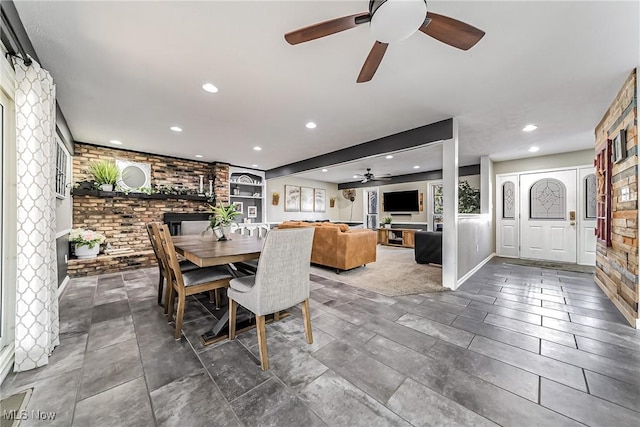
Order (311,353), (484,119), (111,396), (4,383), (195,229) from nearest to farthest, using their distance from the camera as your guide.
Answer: (111,396)
(4,383)
(311,353)
(484,119)
(195,229)

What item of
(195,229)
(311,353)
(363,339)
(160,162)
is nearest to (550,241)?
(363,339)

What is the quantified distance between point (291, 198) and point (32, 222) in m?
6.74

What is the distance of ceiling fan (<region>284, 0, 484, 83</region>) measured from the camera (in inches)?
49.0

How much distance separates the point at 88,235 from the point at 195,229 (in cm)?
200

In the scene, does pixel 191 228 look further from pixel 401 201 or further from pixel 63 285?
pixel 401 201

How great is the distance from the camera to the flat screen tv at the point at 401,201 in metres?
7.93

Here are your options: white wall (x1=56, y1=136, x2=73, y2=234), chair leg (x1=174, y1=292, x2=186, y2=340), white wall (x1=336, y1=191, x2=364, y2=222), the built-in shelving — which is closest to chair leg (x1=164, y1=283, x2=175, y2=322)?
chair leg (x1=174, y1=292, x2=186, y2=340)

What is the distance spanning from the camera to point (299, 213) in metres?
8.59

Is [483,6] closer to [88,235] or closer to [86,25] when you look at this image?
[86,25]

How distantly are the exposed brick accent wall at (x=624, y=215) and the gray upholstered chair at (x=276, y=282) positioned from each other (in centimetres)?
317

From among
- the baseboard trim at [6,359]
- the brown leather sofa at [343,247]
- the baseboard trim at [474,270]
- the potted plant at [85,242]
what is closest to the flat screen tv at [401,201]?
the baseboard trim at [474,270]

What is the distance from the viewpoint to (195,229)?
3.92 meters

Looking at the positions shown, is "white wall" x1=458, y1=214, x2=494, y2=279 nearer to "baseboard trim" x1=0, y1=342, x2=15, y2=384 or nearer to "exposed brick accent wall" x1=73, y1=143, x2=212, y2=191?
"baseboard trim" x1=0, y1=342, x2=15, y2=384

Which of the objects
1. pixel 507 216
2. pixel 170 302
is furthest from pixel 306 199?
pixel 170 302
